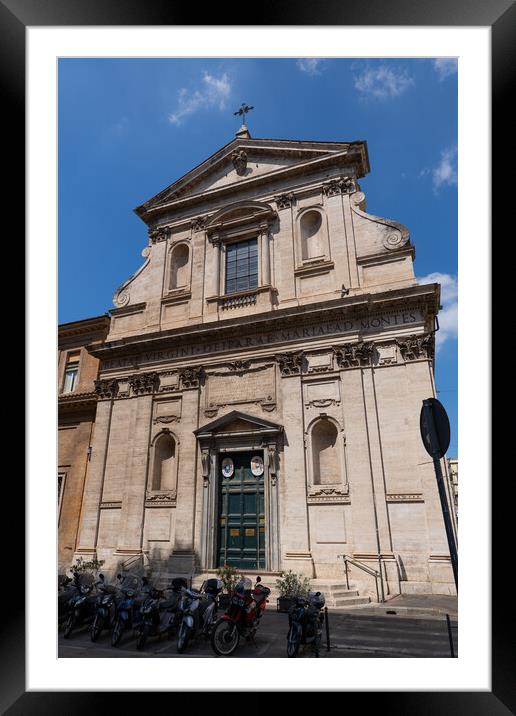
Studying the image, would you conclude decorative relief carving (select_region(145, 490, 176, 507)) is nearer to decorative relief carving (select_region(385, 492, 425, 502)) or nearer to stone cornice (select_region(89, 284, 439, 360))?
stone cornice (select_region(89, 284, 439, 360))

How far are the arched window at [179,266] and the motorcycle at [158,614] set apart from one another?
12422 millimetres

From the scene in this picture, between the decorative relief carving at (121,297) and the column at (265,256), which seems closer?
the column at (265,256)

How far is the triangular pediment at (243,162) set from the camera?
54.3 ft

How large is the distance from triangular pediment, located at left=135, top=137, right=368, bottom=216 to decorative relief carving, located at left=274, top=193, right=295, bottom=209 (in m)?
1.10

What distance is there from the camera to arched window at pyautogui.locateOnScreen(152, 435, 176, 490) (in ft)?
49.3

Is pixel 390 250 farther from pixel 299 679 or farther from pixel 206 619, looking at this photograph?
pixel 299 679

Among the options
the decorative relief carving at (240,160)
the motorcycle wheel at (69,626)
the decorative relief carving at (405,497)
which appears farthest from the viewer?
the decorative relief carving at (240,160)

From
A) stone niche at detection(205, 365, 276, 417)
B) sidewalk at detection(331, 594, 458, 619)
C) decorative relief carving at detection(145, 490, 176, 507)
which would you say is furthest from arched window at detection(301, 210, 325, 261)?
sidewalk at detection(331, 594, 458, 619)

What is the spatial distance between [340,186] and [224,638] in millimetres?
14296

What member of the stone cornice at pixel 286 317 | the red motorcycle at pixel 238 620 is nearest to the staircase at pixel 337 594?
the red motorcycle at pixel 238 620

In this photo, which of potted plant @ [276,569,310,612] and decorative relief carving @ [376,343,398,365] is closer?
potted plant @ [276,569,310,612]

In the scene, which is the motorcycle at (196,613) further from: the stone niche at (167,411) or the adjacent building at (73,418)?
the adjacent building at (73,418)

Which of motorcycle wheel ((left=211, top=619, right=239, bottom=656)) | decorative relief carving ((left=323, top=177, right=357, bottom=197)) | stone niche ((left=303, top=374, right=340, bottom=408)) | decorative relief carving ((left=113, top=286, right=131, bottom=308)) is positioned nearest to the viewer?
motorcycle wheel ((left=211, top=619, right=239, bottom=656))
